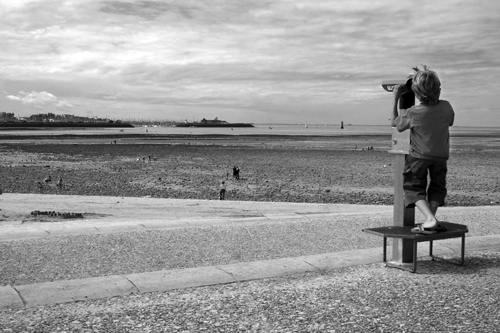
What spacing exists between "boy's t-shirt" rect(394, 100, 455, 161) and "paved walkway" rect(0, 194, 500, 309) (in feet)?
4.59

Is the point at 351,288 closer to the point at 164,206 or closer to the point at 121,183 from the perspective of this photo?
the point at 164,206

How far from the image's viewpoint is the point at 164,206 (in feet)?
41.1

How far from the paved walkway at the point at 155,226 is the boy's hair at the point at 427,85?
1864 mm

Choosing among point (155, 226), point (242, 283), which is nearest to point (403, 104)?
point (242, 283)

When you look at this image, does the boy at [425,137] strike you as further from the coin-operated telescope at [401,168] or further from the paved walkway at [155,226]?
the paved walkway at [155,226]

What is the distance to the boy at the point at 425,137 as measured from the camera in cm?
552

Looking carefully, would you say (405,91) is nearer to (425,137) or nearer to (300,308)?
(425,137)

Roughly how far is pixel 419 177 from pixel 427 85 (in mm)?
900

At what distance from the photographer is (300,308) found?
4.65m

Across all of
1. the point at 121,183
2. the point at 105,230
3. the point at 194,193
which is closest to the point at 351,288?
the point at 105,230

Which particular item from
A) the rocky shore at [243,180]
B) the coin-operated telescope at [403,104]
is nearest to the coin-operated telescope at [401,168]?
the coin-operated telescope at [403,104]

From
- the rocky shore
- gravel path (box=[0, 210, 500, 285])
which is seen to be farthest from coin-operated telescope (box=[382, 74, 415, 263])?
the rocky shore

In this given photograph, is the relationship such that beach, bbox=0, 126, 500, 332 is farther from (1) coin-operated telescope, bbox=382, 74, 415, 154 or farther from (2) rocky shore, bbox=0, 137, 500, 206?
(2) rocky shore, bbox=0, 137, 500, 206

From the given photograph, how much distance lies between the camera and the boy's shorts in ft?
18.7
